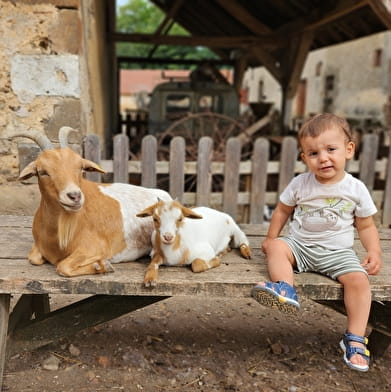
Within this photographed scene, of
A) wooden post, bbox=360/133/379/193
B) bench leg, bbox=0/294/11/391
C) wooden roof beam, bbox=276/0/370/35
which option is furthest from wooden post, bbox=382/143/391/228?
bench leg, bbox=0/294/11/391

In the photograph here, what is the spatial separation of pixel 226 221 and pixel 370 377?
1.31 m

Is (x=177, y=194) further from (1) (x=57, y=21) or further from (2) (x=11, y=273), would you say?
(2) (x=11, y=273)

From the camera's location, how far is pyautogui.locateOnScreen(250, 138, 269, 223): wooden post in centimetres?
425

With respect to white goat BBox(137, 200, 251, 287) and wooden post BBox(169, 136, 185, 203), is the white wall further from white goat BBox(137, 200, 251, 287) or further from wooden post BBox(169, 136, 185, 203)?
white goat BBox(137, 200, 251, 287)

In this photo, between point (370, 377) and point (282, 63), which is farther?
point (282, 63)

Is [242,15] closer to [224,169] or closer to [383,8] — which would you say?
[383,8]

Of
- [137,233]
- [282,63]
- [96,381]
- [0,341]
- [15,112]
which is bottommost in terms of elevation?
[96,381]

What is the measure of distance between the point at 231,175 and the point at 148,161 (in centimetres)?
85

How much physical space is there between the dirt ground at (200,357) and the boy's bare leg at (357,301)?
716mm

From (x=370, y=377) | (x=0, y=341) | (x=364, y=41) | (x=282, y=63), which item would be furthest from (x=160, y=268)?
(x=364, y=41)

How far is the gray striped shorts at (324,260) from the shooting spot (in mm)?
2066

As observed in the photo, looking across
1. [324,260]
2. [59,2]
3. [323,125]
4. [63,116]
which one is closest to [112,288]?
[324,260]

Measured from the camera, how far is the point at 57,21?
344 cm

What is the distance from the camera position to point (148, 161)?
Result: 4105mm
